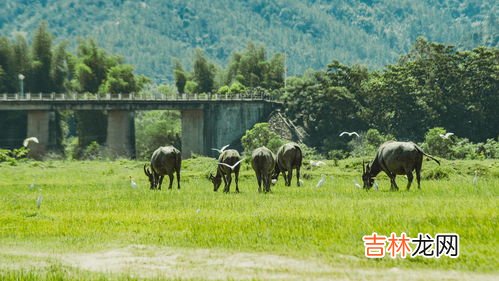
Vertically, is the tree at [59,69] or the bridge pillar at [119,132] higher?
the tree at [59,69]

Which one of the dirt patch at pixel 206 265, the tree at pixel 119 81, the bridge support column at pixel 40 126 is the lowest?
the dirt patch at pixel 206 265

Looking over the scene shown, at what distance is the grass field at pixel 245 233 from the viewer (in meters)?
15.3

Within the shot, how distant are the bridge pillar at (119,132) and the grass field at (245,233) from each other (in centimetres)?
7278

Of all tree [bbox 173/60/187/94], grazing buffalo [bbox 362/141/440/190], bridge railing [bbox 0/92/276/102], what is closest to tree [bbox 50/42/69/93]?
bridge railing [bbox 0/92/276/102]

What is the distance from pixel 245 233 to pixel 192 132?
292 ft

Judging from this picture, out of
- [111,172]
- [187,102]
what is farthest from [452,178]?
[187,102]

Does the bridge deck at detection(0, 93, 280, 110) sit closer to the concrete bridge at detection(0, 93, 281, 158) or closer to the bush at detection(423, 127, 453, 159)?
the concrete bridge at detection(0, 93, 281, 158)

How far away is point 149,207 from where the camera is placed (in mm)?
26250

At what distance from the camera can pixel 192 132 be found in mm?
107875

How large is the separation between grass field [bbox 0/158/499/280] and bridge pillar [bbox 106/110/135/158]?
72.8m

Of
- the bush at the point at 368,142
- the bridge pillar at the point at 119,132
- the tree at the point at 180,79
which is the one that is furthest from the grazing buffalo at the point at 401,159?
the tree at the point at 180,79

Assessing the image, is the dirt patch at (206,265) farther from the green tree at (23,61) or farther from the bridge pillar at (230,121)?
the green tree at (23,61)

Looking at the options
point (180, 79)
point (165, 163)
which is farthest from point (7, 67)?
point (165, 163)

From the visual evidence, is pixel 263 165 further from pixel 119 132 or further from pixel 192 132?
pixel 192 132
